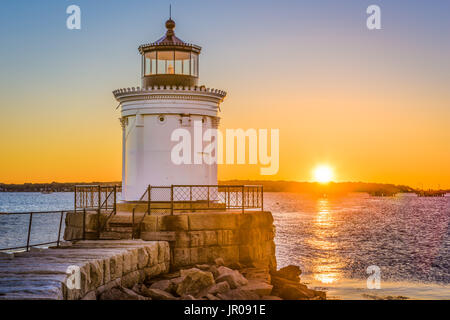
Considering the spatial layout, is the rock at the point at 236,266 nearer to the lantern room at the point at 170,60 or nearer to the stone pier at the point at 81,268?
the stone pier at the point at 81,268

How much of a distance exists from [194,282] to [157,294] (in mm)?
1099

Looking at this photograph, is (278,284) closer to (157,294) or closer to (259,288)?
(259,288)

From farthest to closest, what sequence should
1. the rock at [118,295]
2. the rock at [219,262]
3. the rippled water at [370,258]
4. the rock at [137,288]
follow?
the rippled water at [370,258] < the rock at [219,262] < the rock at [137,288] < the rock at [118,295]

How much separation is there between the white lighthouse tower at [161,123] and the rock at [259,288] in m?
5.89

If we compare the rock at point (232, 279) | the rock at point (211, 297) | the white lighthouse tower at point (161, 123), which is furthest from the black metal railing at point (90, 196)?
the rock at point (211, 297)

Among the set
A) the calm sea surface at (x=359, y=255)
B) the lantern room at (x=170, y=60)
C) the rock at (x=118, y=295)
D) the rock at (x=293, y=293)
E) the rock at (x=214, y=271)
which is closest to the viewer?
the rock at (x=118, y=295)

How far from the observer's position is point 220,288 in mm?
12344

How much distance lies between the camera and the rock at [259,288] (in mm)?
12703

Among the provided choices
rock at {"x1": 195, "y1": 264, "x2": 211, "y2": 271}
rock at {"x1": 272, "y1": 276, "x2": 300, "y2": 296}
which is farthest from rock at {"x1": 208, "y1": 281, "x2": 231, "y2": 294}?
rock at {"x1": 272, "y1": 276, "x2": 300, "y2": 296}
